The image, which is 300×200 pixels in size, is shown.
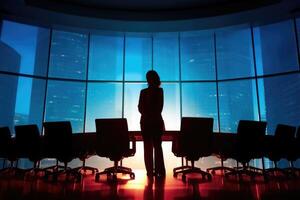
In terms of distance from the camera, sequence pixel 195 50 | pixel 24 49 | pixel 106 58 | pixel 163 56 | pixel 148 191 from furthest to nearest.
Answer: pixel 106 58 < pixel 195 50 < pixel 163 56 < pixel 24 49 < pixel 148 191

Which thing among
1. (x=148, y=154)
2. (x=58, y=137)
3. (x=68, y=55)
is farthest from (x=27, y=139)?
(x=68, y=55)

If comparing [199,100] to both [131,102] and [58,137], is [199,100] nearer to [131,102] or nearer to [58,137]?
[131,102]

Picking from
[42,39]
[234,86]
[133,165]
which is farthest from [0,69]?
[234,86]

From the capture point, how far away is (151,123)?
3.54 meters

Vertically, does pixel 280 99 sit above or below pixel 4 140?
above

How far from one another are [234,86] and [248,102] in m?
0.78

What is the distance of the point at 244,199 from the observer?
249 cm

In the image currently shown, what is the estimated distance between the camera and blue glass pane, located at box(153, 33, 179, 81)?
7.93m

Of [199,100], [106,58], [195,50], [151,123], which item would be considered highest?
[195,50]

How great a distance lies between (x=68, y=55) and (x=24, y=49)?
1.67 metres

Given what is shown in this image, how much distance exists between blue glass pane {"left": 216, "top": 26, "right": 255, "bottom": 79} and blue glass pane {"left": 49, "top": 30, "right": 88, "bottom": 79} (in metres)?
4.98

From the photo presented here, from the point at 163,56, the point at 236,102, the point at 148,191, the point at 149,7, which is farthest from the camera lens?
the point at 163,56

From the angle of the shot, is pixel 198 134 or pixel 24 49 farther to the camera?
pixel 24 49

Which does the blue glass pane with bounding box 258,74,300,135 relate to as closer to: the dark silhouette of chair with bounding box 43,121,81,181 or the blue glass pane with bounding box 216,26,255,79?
the blue glass pane with bounding box 216,26,255,79
